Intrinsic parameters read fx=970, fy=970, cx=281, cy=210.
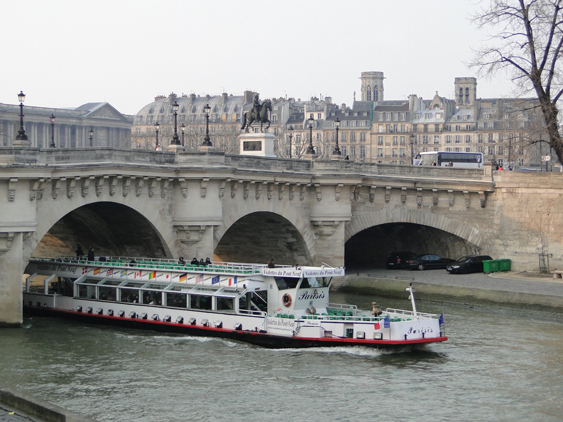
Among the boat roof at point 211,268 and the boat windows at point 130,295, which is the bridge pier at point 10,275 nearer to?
the boat windows at point 130,295

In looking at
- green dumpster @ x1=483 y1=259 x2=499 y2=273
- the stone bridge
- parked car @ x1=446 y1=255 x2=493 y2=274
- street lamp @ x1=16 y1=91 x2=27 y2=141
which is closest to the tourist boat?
the stone bridge

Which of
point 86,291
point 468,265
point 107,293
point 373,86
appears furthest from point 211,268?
point 373,86

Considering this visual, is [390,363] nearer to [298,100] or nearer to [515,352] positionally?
[515,352]

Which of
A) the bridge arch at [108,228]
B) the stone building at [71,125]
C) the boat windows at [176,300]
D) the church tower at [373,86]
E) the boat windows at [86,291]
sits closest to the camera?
the boat windows at [176,300]

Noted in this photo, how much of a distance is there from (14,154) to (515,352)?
1819 centimetres

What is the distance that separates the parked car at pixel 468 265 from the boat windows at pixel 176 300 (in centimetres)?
1762

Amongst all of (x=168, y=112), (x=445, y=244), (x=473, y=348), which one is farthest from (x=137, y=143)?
(x=473, y=348)

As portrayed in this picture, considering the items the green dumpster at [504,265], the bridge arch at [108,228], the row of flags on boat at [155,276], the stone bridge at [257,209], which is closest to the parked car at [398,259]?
the stone bridge at [257,209]

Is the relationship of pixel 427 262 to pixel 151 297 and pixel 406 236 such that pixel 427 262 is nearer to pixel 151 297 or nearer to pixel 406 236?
pixel 406 236

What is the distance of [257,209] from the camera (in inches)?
1734

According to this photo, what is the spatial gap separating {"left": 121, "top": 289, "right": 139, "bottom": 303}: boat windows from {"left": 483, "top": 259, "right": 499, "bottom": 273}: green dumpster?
62.5 feet

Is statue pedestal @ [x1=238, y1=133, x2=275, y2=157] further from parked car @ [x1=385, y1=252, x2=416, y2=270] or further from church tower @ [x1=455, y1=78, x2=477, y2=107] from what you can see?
church tower @ [x1=455, y1=78, x2=477, y2=107]

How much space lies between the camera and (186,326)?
115 feet

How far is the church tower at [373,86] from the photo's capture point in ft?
549
